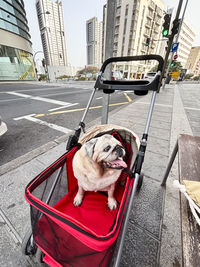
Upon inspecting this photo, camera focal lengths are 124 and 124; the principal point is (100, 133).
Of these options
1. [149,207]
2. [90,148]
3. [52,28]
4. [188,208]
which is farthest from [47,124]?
[52,28]

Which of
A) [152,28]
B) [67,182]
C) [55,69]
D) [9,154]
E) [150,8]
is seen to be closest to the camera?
[67,182]

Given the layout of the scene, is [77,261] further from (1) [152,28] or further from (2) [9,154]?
(1) [152,28]

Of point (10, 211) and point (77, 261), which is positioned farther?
point (10, 211)

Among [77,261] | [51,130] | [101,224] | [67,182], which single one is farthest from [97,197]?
[51,130]

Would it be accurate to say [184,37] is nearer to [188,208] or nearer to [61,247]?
[188,208]

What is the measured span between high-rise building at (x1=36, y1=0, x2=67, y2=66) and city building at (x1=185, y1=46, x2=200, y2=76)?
79.5 metres

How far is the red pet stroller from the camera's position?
74cm

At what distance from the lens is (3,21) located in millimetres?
21969

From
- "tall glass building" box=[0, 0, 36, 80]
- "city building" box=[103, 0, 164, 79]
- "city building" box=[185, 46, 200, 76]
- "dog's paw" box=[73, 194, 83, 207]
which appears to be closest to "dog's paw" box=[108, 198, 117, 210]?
"dog's paw" box=[73, 194, 83, 207]

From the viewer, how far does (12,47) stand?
909 inches

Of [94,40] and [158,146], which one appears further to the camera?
Answer: [94,40]

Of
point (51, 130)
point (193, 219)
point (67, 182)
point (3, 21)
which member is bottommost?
point (51, 130)

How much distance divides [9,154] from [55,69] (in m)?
77.5

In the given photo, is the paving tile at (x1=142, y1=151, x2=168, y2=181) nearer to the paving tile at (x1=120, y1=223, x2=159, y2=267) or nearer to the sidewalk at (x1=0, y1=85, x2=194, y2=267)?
the sidewalk at (x1=0, y1=85, x2=194, y2=267)
